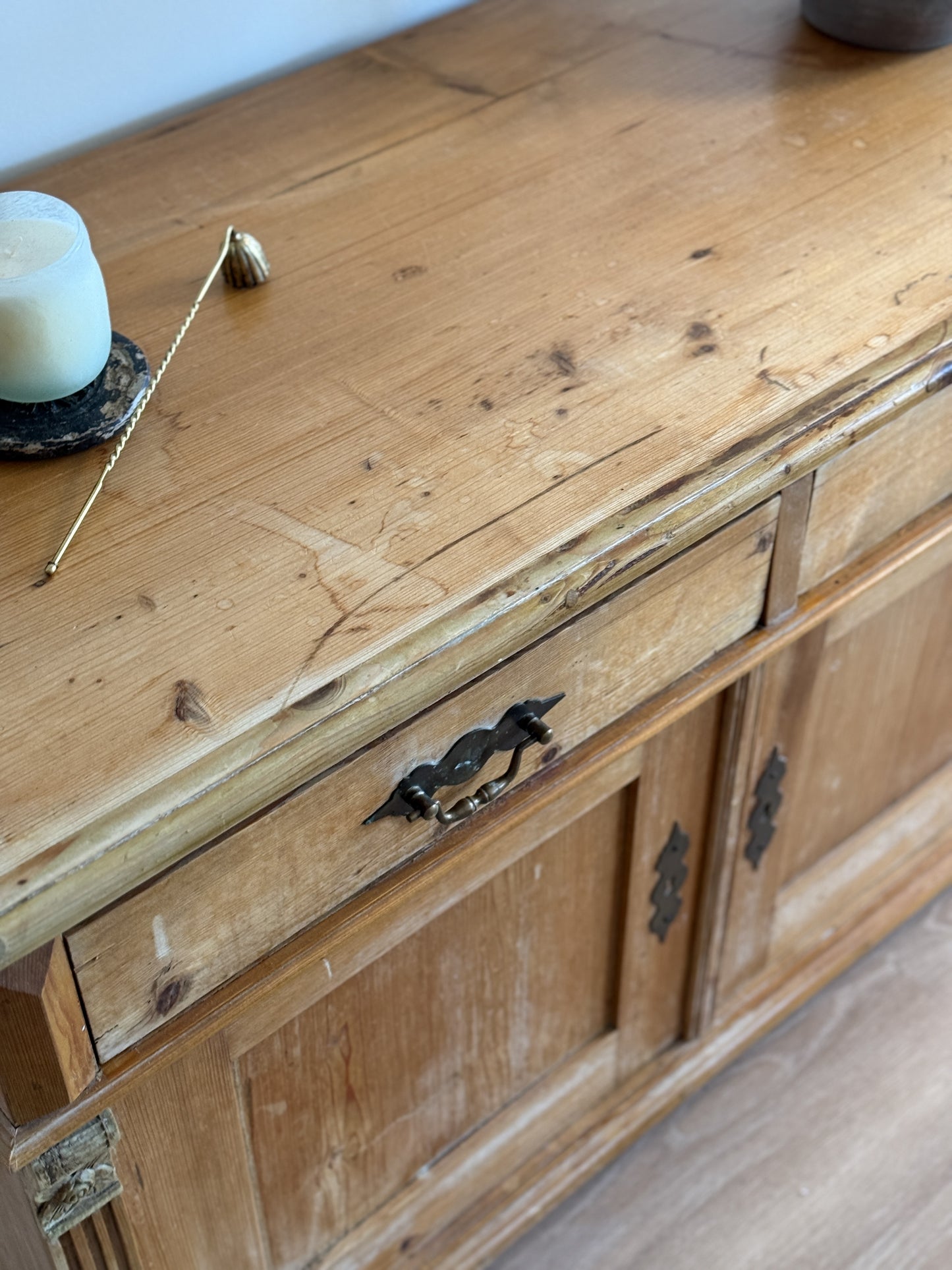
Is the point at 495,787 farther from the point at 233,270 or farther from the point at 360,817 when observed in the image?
the point at 233,270

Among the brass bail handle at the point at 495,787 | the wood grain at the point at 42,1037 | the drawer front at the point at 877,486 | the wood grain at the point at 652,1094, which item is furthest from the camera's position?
the wood grain at the point at 652,1094

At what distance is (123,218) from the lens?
2.60 ft

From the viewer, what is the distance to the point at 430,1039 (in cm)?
79

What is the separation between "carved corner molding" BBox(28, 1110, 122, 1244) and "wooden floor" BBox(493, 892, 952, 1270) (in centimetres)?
51

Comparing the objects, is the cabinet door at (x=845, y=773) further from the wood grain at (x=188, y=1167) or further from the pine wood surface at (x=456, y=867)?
the wood grain at (x=188, y=1167)

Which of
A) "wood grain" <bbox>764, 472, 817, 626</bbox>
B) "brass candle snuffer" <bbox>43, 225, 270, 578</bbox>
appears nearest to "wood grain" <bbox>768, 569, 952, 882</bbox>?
"wood grain" <bbox>764, 472, 817, 626</bbox>

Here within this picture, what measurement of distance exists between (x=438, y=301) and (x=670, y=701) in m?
0.25

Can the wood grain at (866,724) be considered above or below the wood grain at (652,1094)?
above

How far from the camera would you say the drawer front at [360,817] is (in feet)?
1.78

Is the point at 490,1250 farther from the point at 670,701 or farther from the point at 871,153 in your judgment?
the point at 871,153

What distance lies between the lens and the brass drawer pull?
596 mm

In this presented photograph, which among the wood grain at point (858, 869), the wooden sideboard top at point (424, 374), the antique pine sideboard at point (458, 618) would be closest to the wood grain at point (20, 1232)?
the antique pine sideboard at point (458, 618)

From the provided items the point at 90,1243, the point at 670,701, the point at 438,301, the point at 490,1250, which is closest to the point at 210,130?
the point at 438,301

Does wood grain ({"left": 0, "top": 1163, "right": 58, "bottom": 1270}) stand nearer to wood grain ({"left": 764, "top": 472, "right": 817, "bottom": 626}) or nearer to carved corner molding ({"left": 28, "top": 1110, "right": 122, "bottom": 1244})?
carved corner molding ({"left": 28, "top": 1110, "right": 122, "bottom": 1244})
